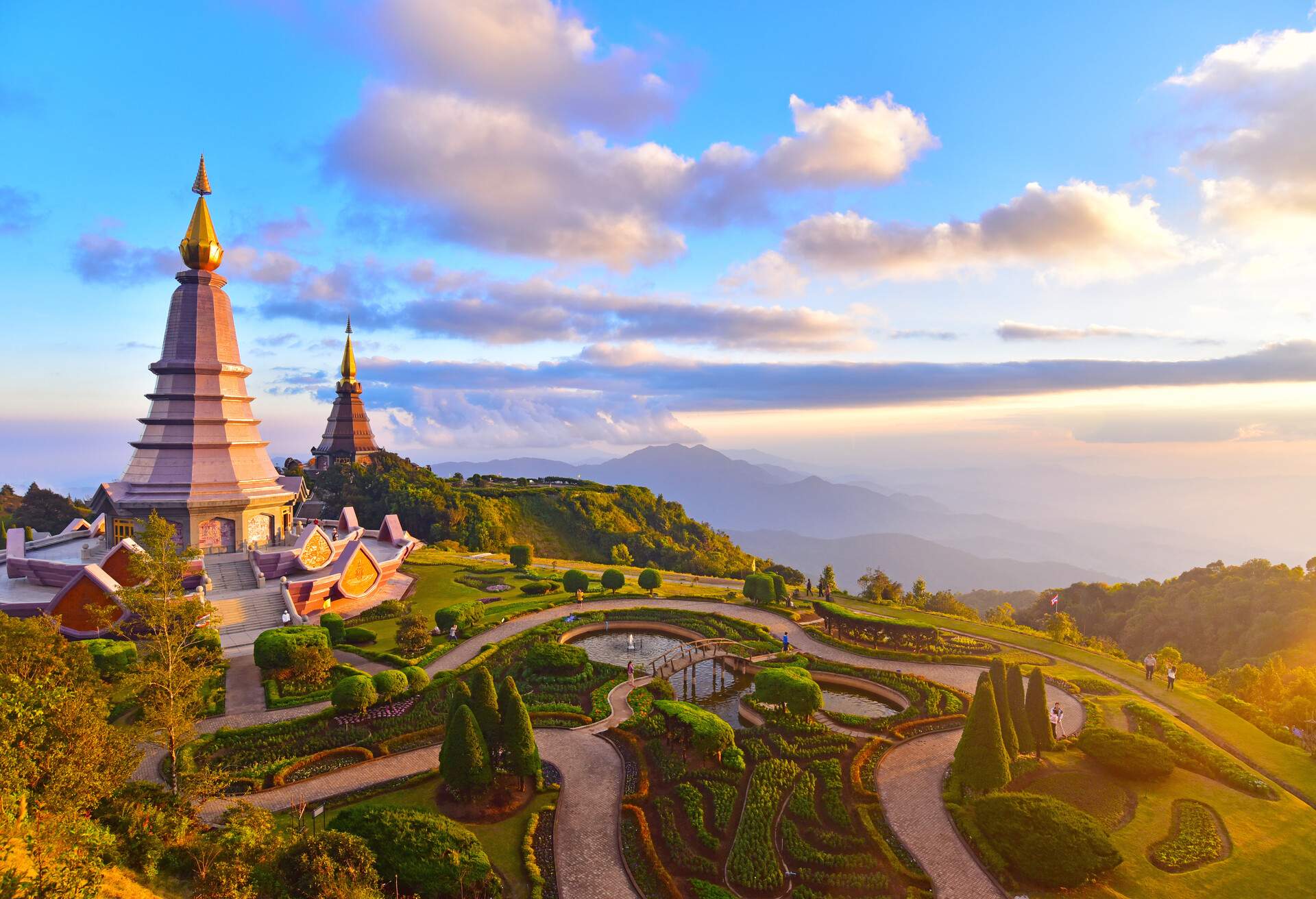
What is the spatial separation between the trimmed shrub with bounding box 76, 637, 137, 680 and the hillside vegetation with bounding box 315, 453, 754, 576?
40.0 m

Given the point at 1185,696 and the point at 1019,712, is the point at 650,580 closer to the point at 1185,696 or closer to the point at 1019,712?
the point at 1019,712

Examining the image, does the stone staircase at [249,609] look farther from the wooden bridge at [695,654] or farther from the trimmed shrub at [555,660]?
the wooden bridge at [695,654]

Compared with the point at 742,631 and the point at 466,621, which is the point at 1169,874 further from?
the point at 466,621

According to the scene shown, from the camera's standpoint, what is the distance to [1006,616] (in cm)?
5000

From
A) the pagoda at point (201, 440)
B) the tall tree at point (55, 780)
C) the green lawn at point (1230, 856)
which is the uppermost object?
the pagoda at point (201, 440)

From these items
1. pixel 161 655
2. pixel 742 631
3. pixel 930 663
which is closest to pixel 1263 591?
pixel 930 663

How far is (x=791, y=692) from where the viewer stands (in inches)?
982

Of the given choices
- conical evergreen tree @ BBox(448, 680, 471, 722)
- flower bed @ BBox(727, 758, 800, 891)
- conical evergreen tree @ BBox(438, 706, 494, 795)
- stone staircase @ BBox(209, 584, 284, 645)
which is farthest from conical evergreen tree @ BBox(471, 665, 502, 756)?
stone staircase @ BBox(209, 584, 284, 645)

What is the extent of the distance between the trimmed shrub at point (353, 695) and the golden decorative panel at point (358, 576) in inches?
721

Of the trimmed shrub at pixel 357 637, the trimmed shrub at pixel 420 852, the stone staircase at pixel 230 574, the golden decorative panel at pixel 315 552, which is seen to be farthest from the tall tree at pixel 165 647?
the stone staircase at pixel 230 574

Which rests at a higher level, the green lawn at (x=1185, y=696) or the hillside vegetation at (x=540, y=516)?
the hillside vegetation at (x=540, y=516)

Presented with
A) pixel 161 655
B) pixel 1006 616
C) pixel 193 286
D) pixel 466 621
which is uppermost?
pixel 193 286

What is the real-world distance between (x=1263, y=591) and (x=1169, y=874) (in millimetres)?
54474

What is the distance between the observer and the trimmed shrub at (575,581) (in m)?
44.7
